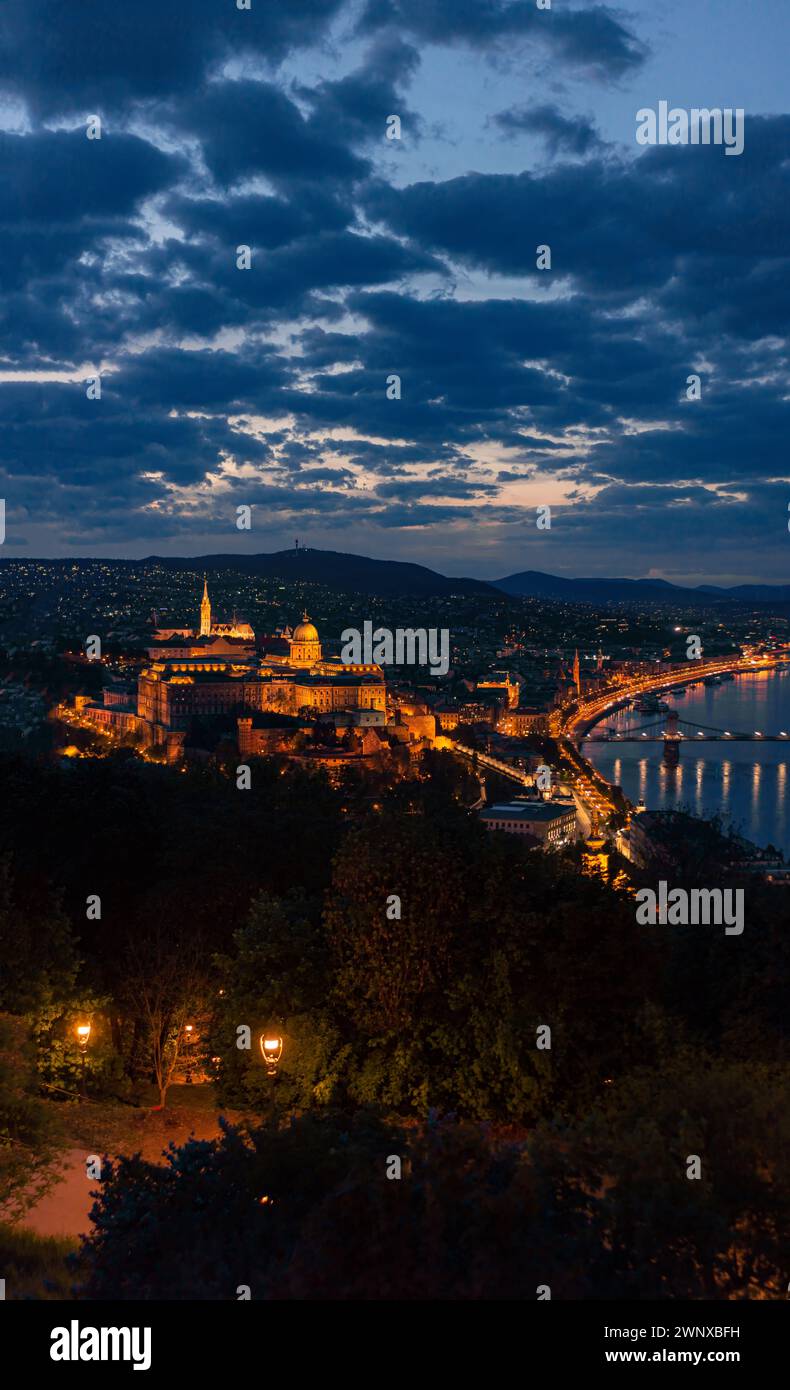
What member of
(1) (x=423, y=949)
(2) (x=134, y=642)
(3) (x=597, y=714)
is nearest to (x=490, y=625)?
(3) (x=597, y=714)

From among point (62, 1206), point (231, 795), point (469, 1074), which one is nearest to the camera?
point (62, 1206)

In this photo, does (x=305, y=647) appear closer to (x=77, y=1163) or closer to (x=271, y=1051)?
(x=271, y=1051)

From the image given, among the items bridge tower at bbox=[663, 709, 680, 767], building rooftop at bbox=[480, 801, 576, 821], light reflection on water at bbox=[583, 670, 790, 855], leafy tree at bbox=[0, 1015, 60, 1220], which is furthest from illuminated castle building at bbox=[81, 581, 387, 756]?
leafy tree at bbox=[0, 1015, 60, 1220]

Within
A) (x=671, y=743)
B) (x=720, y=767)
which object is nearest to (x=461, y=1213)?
(x=720, y=767)

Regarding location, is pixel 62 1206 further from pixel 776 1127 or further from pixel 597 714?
pixel 597 714
